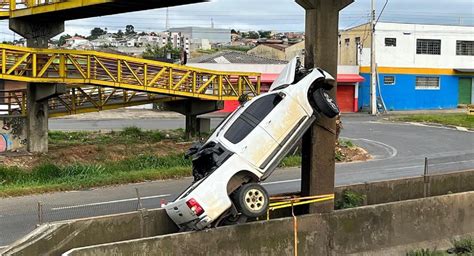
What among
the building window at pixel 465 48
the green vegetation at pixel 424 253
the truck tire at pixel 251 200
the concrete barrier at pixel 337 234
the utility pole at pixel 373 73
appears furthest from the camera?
the building window at pixel 465 48

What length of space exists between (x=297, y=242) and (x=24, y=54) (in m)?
14.4

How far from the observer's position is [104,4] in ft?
64.6

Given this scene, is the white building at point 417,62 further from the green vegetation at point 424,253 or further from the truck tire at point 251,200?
the truck tire at point 251,200

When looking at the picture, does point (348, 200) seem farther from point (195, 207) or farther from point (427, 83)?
point (427, 83)

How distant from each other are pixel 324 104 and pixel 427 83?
47.3 m

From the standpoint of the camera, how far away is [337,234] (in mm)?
9641

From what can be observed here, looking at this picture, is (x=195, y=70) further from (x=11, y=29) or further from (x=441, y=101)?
(x=441, y=101)

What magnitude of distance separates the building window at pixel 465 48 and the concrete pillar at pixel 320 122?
4956 centimetres

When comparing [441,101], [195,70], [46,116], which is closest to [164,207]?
[46,116]

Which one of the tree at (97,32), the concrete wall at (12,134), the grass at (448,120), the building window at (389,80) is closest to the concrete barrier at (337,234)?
the concrete wall at (12,134)

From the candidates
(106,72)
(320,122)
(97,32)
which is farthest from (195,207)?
(97,32)

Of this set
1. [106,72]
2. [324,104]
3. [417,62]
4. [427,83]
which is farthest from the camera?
[427,83]

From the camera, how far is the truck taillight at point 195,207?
8.80 m

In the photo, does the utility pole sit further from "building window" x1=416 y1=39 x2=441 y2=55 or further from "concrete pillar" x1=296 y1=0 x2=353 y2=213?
"concrete pillar" x1=296 y1=0 x2=353 y2=213
